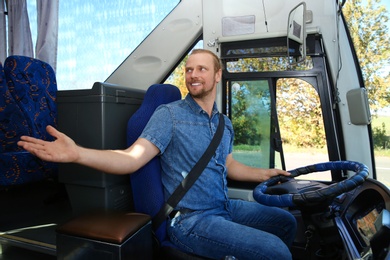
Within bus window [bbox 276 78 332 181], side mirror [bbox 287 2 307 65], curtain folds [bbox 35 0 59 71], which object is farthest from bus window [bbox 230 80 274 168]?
curtain folds [bbox 35 0 59 71]

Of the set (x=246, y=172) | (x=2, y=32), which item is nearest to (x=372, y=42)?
(x=246, y=172)

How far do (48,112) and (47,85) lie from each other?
29 cm

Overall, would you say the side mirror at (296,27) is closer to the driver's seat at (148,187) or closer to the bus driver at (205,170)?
the bus driver at (205,170)

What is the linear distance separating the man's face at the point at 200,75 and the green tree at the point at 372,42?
1.69 metres

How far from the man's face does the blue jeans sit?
613mm

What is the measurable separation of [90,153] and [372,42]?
2814 mm

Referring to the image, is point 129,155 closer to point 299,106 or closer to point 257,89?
point 257,89

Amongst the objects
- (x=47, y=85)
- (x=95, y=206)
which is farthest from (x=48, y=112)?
(x=95, y=206)

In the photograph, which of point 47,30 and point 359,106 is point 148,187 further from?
point 47,30

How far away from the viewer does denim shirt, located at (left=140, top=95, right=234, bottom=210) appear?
4.53ft

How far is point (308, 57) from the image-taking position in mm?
2396

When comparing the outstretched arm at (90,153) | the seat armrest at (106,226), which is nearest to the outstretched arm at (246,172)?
the outstretched arm at (90,153)

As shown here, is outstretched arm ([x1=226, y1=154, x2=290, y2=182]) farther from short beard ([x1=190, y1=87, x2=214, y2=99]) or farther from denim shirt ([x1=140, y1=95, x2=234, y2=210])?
short beard ([x1=190, y1=87, x2=214, y2=99])

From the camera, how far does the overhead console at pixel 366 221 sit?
962mm
